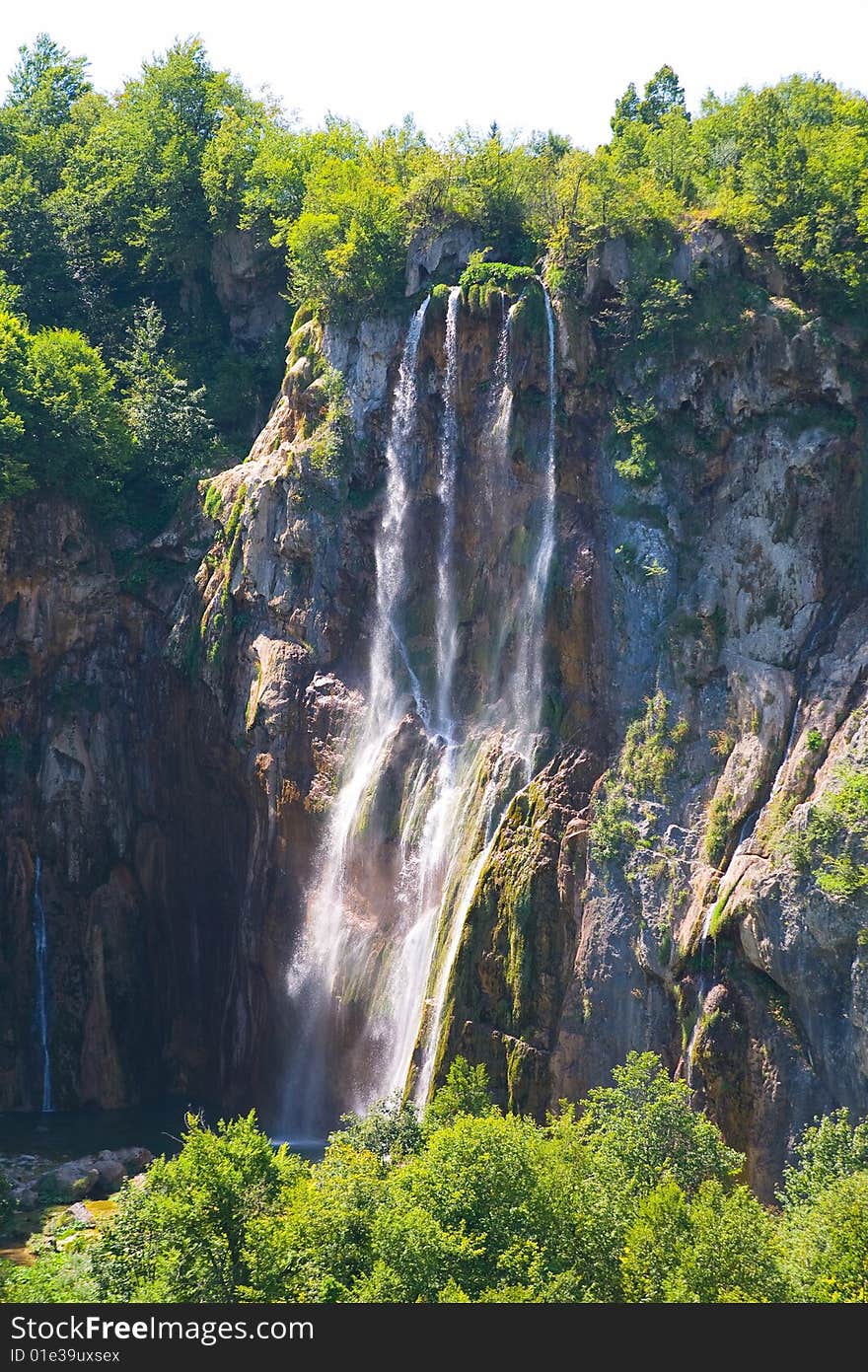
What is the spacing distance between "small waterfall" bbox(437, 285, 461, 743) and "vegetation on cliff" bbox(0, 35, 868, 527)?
181cm

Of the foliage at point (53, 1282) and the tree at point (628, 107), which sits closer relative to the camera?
the foliage at point (53, 1282)

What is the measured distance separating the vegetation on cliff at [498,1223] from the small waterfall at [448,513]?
16.3 metres

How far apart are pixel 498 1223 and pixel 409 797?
57.3 feet

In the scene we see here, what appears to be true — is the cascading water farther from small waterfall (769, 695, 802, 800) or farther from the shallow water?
small waterfall (769, 695, 802, 800)

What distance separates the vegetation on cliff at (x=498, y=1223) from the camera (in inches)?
838

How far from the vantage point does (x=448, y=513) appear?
42094mm

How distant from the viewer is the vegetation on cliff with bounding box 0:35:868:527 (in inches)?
1556

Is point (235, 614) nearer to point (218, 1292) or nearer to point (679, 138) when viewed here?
point (679, 138)

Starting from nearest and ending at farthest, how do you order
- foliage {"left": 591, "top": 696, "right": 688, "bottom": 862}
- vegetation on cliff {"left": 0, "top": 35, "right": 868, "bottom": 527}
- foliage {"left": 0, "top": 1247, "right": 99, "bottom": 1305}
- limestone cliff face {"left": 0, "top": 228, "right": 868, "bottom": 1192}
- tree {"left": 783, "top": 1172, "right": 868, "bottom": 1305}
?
tree {"left": 783, "top": 1172, "right": 868, "bottom": 1305} → foliage {"left": 0, "top": 1247, "right": 99, "bottom": 1305} → limestone cliff face {"left": 0, "top": 228, "right": 868, "bottom": 1192} → foliage {"left": 591, "top": 696, "right": 688, "bottom": 862} → vegetation on cliff {"left": 0, "top": 35, "right": 868, "bottom": 527}

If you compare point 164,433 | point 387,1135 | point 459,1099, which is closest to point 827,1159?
point 459,1099

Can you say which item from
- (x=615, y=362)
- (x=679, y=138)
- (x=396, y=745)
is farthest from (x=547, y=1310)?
(x=679, y=138)

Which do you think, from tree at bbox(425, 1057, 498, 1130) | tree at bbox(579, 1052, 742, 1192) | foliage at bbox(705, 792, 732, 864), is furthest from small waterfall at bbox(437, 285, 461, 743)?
tree at bbox(579, 1052, 742, 1192)

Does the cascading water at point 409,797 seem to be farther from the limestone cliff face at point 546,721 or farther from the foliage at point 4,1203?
the foliage at point 4,1203

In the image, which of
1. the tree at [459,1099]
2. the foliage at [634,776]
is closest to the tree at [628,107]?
the foliage at [634,776]
